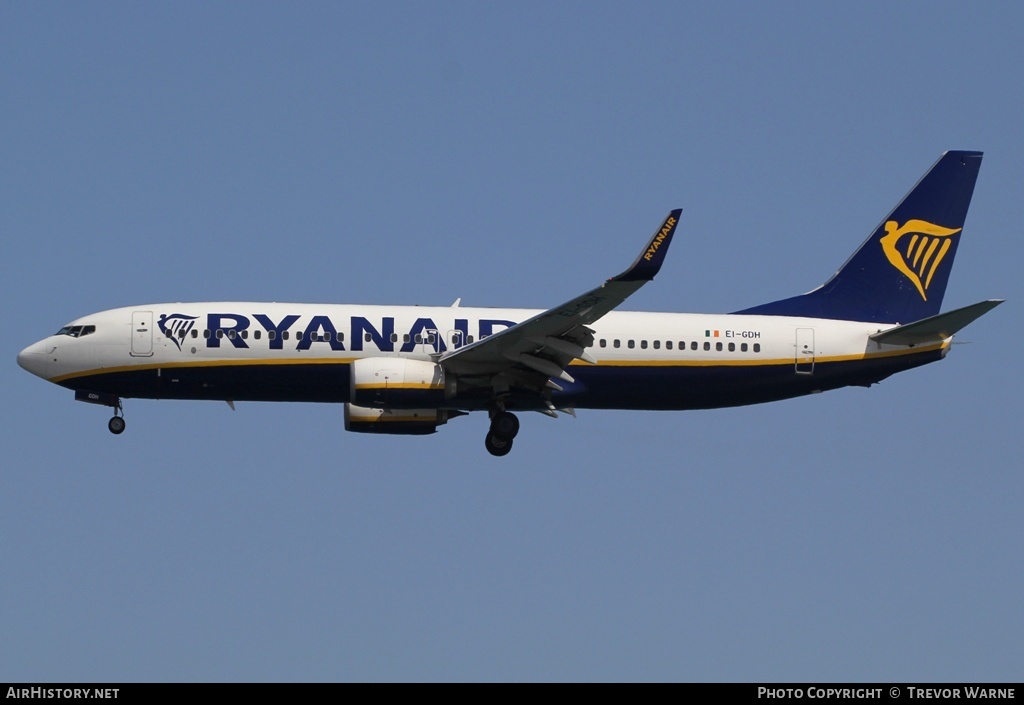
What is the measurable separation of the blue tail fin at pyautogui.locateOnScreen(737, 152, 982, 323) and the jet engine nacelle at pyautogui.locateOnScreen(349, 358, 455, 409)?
10.1m

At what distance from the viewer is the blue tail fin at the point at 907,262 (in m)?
47.1

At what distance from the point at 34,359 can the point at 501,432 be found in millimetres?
13231

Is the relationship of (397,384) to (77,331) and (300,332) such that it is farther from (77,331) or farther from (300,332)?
(77,331)

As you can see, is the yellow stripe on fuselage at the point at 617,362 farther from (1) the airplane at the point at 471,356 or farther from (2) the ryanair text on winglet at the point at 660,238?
(2) the ryanair text on winglet at the point at 660,238

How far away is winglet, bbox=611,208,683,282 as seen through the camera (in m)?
37.7

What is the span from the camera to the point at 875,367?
4528cm

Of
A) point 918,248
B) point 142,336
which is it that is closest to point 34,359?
point 142,336

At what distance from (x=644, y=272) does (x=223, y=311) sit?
40.6 feet

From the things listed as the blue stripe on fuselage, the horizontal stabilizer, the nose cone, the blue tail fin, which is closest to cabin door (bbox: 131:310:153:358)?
the blue stripe on fuselage

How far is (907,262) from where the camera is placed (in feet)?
157
